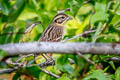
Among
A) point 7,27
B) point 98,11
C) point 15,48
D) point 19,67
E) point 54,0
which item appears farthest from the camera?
point 54,0

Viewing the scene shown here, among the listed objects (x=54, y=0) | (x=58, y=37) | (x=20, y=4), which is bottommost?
(x=58, y=37)

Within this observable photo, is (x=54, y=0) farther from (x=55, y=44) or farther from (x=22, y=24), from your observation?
(x=55, y=44)

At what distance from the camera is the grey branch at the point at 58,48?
202cm

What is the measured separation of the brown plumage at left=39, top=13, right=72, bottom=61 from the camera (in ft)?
15.2

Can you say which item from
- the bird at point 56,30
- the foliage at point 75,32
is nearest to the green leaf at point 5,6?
the foliage at point 75,32

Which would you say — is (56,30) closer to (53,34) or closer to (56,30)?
(56,30)

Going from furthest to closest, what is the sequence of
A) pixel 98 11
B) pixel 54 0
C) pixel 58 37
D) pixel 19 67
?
pixel 54 0 → pixel 58 37 → pixel 98 11 → pixel 19 67

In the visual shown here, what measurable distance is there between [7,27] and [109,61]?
3.48 feet

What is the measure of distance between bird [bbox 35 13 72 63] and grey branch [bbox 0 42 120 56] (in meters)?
2.39

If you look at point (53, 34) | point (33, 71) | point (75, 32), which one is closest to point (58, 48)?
point (33, 71)

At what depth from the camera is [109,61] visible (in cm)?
347

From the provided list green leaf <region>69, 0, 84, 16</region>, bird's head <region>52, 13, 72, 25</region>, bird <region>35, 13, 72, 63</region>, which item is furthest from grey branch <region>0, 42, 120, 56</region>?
bird's head <region>52, 13, 72, 25</region>

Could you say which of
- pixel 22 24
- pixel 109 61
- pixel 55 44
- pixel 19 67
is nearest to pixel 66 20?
pixel 22 24

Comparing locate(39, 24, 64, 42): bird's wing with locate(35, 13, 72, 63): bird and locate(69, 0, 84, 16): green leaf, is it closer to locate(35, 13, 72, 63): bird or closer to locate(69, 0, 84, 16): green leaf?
locate(35, 13, 72, 63): bird
